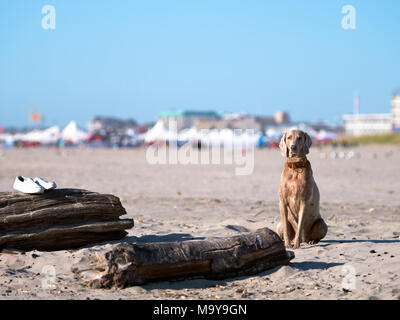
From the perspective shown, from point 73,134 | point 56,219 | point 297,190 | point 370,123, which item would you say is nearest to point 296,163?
point 297,190

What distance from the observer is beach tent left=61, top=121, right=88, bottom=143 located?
240 ft

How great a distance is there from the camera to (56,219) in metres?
7.22

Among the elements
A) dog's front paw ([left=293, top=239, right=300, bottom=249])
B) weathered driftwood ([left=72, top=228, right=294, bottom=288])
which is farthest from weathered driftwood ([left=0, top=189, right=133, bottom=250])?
dog's front paw ([left=293, top=239, right=300, bottom=249])

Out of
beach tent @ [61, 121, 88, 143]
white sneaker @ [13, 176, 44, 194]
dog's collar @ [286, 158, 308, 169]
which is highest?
dog's collar @ [286, 158, 308, 169]

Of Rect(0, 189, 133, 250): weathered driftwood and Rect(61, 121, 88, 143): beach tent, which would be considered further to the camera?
Rect(61, 121, 88, 143): beach tent

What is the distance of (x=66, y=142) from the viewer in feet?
262

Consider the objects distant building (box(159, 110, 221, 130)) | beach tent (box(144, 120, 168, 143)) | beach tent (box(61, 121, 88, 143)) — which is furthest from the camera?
distant building (box(159, 110, 221, 130))

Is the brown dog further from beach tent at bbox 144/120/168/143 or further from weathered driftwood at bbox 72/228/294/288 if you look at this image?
beach tent at bbox 144/120/168/143

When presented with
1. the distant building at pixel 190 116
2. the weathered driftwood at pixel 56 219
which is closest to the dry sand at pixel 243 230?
the weathered driftwood at pixel 56 219

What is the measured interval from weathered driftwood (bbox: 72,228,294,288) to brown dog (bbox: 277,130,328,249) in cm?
132

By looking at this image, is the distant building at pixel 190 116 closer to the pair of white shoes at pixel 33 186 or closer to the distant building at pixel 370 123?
the distant building at pixel 370 123

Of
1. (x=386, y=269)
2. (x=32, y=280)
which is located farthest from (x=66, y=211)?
(x=386, y=269)

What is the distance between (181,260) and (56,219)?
2123 millimetres

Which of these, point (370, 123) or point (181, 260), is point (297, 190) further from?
point (370, 123)
